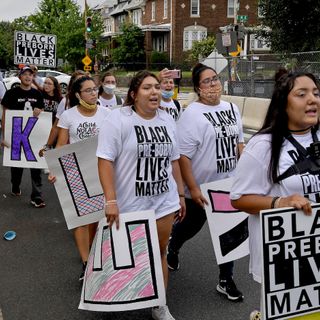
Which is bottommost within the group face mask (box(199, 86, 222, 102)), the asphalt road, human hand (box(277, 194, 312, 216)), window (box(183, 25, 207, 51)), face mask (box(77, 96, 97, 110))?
the asphalt road

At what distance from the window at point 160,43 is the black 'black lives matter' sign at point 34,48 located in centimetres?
4175

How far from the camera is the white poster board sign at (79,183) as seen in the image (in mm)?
4500

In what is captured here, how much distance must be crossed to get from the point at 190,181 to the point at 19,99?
3.91 metres

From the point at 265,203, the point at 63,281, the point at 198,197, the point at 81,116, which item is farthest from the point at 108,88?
the point at 265,203

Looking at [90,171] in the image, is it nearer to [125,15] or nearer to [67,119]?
[67,119]

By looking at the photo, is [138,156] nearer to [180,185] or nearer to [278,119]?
A: [180,185]

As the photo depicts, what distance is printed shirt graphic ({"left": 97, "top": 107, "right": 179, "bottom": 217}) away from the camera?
11.4 ft

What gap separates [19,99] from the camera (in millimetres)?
7219

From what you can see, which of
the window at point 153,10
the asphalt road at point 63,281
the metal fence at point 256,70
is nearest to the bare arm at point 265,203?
the asphalt road at point 63,281

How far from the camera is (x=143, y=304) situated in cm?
341

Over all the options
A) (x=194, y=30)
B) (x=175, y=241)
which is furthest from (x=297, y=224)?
(x=194, y=30)

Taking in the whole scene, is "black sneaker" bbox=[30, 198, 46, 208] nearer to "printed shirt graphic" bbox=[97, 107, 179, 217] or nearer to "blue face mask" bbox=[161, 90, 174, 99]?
"blue face mask" bbox=[161, 90, 174, 99]

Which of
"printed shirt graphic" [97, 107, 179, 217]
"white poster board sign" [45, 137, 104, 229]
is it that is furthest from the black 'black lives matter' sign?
"printed shirt graphic" [97, 107, 179, 217]

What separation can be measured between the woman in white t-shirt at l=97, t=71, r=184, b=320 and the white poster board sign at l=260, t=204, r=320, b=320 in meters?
1.28
